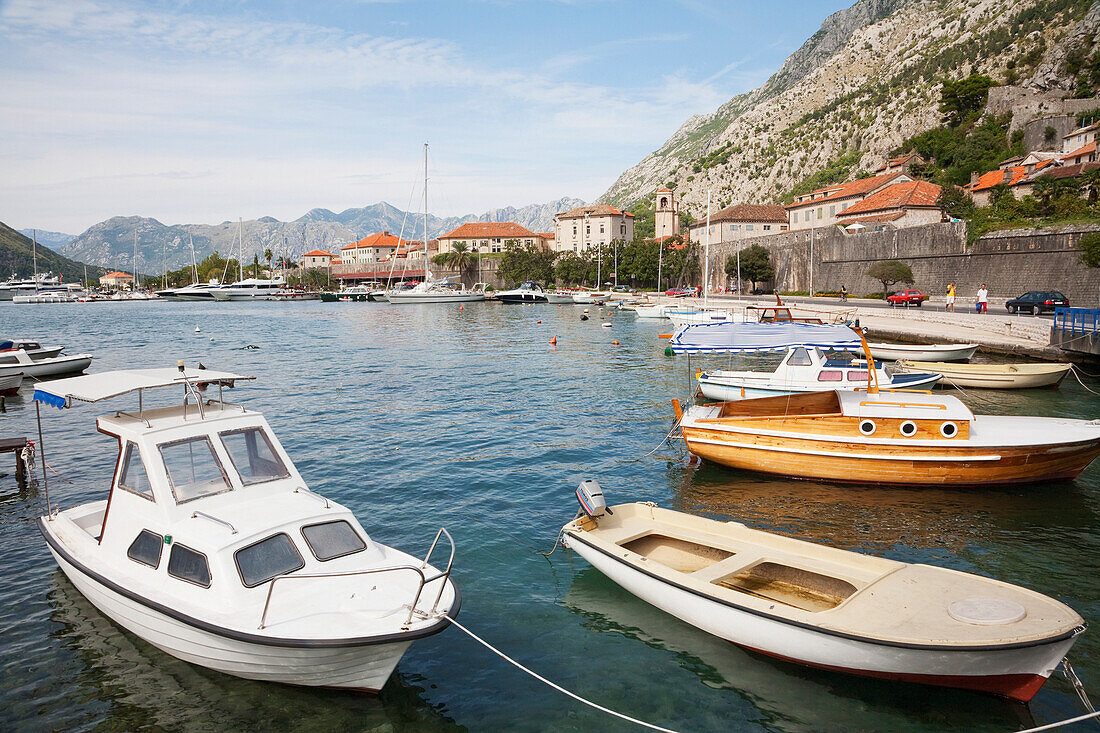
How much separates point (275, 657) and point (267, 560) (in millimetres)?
1076

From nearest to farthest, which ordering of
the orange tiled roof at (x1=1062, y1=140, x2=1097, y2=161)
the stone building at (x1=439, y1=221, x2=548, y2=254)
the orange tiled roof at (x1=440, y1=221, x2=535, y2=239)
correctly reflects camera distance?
the orange tiled roof at (x1=1062, y1=140, x2=1097, y2=161) < the stone building at (x1=439, y1=221, x2=548, y2=254) < the orange tiled roof at (x1=440, y1=221, x2=535, y2=239)

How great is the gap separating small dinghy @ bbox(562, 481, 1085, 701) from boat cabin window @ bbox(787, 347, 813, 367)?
399 inches

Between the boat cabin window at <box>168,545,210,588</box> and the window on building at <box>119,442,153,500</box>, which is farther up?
the window on building at <box>119,442,153,500</box>

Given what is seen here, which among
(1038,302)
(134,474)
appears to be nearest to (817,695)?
(134,474)

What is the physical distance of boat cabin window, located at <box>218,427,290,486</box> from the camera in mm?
8375

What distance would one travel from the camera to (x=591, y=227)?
452 feet

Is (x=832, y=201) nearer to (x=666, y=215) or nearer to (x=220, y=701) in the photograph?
(x=666, y=215)

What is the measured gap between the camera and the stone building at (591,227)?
13625cm

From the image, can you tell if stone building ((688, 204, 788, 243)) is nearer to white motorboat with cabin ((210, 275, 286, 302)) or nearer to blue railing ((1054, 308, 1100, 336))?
blue railing ((1054, 308, 1100, 336))

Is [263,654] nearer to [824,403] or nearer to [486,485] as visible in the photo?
[486,485]

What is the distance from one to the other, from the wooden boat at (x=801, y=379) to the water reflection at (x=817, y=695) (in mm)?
9796

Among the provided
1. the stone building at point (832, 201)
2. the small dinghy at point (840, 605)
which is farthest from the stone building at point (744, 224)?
the small dinghy at point (840, 605)

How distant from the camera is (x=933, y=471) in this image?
1294 cm

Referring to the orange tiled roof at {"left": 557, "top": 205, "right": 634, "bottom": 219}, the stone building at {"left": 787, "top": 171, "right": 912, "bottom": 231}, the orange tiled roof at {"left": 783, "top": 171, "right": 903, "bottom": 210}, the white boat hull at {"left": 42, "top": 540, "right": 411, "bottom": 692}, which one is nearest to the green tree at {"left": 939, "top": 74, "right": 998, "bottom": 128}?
the stone building at {"left": 787, "top": 171, "right": 912, "bottom": 231}
